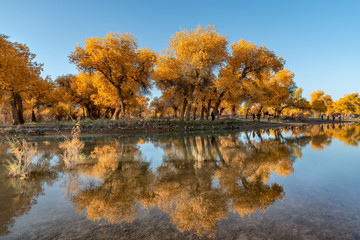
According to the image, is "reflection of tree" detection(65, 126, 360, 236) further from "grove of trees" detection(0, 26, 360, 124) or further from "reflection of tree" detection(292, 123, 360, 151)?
"grove of trees" detection(0, 26, 360, 124)

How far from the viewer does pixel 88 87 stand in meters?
43.7

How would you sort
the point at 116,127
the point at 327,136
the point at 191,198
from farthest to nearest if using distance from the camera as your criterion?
the point at 116,127, the point at 327,136, the point at 191,198

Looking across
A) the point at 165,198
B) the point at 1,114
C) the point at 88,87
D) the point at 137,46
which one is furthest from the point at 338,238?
the point at 1,114

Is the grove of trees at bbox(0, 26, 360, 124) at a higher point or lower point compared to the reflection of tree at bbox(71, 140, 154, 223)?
higher

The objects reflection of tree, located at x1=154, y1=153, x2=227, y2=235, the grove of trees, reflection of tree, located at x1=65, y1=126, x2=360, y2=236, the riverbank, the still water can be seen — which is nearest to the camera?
the still water

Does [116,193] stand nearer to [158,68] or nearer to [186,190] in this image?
[186,190]

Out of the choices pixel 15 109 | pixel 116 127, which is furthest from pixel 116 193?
pixel 15 109

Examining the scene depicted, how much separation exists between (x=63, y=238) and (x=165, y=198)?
2.54 m

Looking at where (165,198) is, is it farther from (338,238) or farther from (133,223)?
(338,238)

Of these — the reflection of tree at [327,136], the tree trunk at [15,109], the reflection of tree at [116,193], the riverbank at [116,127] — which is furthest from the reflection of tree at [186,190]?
the tree trunk at [15,109]

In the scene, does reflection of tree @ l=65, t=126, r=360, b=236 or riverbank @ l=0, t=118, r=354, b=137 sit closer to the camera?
reflection of tree @ l=65, t=126, r=360, b=236

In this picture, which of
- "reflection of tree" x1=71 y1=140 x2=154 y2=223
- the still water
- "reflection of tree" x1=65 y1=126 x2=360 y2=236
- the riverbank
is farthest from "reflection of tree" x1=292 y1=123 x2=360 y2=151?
"reflection of tree" x1=71 y1=140 x2=154 y2=223

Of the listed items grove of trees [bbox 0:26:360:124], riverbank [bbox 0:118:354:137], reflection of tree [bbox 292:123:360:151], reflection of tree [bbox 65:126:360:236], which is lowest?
reflection of tree [bbox 292:123:360:151]

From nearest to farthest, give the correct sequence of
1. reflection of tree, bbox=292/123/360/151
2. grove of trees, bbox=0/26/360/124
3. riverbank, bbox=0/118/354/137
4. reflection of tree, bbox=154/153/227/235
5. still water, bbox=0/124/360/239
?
still water, bbox=0/124/360/239 < reflection of tree, bbox=154/153/227/235 < reflection of tree, bbox=292/123/360/151 < riverbank, bbox=0/118/354/137 < grove of trees, bbox=0/26/360/124
